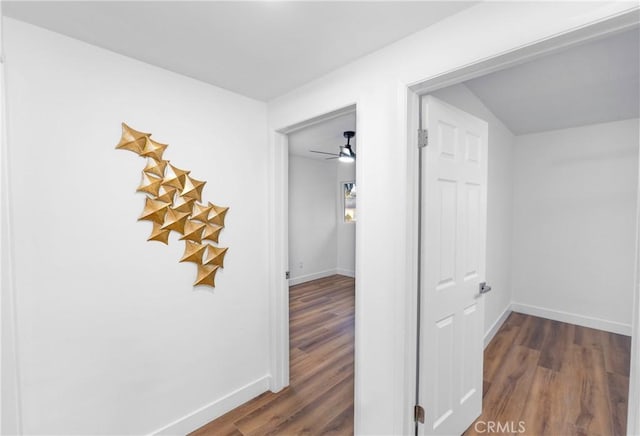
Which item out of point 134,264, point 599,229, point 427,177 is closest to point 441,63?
point 427,177

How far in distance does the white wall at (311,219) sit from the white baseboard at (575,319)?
341 centimetres

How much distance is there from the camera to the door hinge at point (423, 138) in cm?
149

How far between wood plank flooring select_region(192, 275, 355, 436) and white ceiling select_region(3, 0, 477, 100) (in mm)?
2359

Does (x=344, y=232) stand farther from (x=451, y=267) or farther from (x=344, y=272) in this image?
(x=451, y=267)

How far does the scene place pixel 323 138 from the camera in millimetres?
4031

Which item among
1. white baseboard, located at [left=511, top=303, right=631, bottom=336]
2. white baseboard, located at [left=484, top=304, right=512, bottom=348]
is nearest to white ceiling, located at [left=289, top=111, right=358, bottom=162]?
white baseboard, located at [left=484, top=304, right=512, bottom=348]

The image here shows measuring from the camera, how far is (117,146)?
1.55m

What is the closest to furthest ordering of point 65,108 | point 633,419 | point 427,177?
point 633,419 → point 65,108 → point 427,177

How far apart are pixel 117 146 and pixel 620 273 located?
5.05m

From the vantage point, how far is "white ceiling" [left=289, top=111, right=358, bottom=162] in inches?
130

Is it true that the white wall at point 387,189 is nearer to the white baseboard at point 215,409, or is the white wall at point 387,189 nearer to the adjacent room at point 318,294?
the adjacent room at point 318,294

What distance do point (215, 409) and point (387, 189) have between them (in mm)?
1931

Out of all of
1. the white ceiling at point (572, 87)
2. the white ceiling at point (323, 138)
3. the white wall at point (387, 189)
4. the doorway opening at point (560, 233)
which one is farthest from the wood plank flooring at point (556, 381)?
the white ceiling at point (323, 138)

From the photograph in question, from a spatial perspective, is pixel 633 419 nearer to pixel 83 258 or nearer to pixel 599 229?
pixel 83 258
